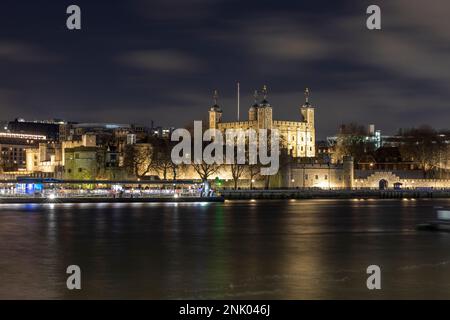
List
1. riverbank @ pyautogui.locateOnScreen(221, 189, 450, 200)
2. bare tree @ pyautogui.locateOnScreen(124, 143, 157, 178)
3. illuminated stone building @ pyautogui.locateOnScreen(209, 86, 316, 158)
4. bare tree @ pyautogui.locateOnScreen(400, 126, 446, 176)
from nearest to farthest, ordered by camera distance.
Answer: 1. riverbank @ pyautogui.locateOnScreen(221, 189, 450, 200)
2. bare tree @ pyautogui.locateOnScreen(124, 143, 157, 178)
3. bare tree @ pyautogui.locateOnScreen(400, 126, 446, 176)
4. illuminated stone building @ pyautogui.locateOnScreen(209, 86, 316, 158)

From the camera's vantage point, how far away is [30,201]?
2822 inches

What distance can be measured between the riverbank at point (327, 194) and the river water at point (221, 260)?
47.9 meters

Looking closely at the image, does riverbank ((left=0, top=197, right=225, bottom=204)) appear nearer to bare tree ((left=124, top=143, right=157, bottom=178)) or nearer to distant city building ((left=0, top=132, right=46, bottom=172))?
bare tree ((left=124, top=143, right=157, bottom=178))

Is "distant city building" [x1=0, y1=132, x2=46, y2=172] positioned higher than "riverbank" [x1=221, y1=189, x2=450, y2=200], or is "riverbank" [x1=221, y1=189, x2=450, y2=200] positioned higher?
"distant city building" [x1=0, y1=132, x2=46, y2=172]

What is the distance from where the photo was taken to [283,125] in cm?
13112

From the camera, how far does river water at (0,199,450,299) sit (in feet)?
54.9

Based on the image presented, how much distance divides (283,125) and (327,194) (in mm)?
44178

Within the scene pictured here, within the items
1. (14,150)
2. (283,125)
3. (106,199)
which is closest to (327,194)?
(106,199)

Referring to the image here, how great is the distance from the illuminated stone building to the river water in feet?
295

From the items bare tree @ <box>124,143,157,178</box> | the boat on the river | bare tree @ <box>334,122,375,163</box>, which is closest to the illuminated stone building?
bare tree @ <box>334,122,375,163</box>

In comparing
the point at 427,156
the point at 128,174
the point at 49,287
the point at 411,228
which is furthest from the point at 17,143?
the point at 49,287

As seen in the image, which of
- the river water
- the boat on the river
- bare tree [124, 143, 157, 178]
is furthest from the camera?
bare tree [124, 143, 157, 178]

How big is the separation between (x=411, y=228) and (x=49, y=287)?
2279cm

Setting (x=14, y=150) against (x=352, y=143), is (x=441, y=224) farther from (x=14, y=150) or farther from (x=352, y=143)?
(x=14, y=150)
